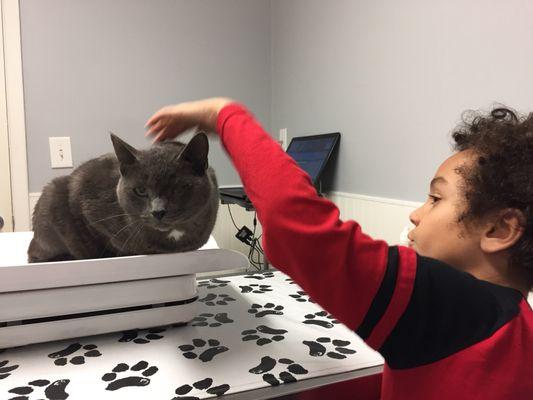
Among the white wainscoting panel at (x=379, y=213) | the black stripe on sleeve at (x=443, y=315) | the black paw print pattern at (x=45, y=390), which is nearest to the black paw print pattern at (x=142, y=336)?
the black paw print pattern at (x=45, y=390)

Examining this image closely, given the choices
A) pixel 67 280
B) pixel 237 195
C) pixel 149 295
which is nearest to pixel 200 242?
pixel 149 295

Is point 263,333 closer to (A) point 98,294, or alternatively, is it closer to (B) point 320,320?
(B) point 320,320

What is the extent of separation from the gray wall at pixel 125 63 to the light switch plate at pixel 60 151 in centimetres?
2

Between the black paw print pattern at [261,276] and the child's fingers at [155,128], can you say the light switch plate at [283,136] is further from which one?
the child's fingers at [155,128]

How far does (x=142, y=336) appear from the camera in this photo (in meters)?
0.78

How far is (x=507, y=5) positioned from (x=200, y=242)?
35.9 inches

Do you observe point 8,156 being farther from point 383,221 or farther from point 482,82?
point 482,82

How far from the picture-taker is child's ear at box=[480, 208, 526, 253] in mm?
480

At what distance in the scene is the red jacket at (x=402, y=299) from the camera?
416mm

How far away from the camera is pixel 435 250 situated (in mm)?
549

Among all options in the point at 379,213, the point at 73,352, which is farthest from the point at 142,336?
the point at 379,213

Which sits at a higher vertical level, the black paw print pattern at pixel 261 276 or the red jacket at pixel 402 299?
the red jacket at pixel 402 299

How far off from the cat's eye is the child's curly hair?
0.54 meters

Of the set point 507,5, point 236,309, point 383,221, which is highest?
point 507,5
